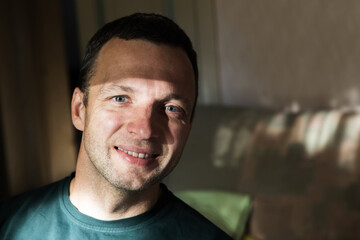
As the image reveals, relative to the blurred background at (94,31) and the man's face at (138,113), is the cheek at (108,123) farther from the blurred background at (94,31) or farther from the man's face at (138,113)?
the blurred background at (94,31)

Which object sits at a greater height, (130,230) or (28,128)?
(130,230)

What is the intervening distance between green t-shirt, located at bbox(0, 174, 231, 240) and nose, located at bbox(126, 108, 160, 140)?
0.19 m

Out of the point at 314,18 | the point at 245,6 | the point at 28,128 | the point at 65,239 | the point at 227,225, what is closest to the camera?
the point at 65,239

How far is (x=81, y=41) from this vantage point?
306 centimetres

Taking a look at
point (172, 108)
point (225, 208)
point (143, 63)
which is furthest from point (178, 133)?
point (225, 208)

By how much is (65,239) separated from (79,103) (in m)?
0.28

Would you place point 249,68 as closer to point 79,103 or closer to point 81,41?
point 81,41

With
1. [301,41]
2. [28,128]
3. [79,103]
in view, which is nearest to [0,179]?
[28,128]

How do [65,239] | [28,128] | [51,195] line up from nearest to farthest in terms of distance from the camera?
[65,239] → [51,195] → [28,128]

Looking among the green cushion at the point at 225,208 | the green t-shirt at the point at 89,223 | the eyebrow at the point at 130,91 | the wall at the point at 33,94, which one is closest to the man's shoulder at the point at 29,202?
the green t-shirt at the point at 89,223

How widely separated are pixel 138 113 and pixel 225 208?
1.43 meters

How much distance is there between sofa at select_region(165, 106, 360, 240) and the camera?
202 centimetres

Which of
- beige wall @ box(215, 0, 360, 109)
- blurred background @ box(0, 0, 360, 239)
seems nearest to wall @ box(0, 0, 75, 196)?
blurred background @ box(0, 0, 360, 239)

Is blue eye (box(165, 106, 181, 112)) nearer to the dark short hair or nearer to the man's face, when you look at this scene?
the man's face
